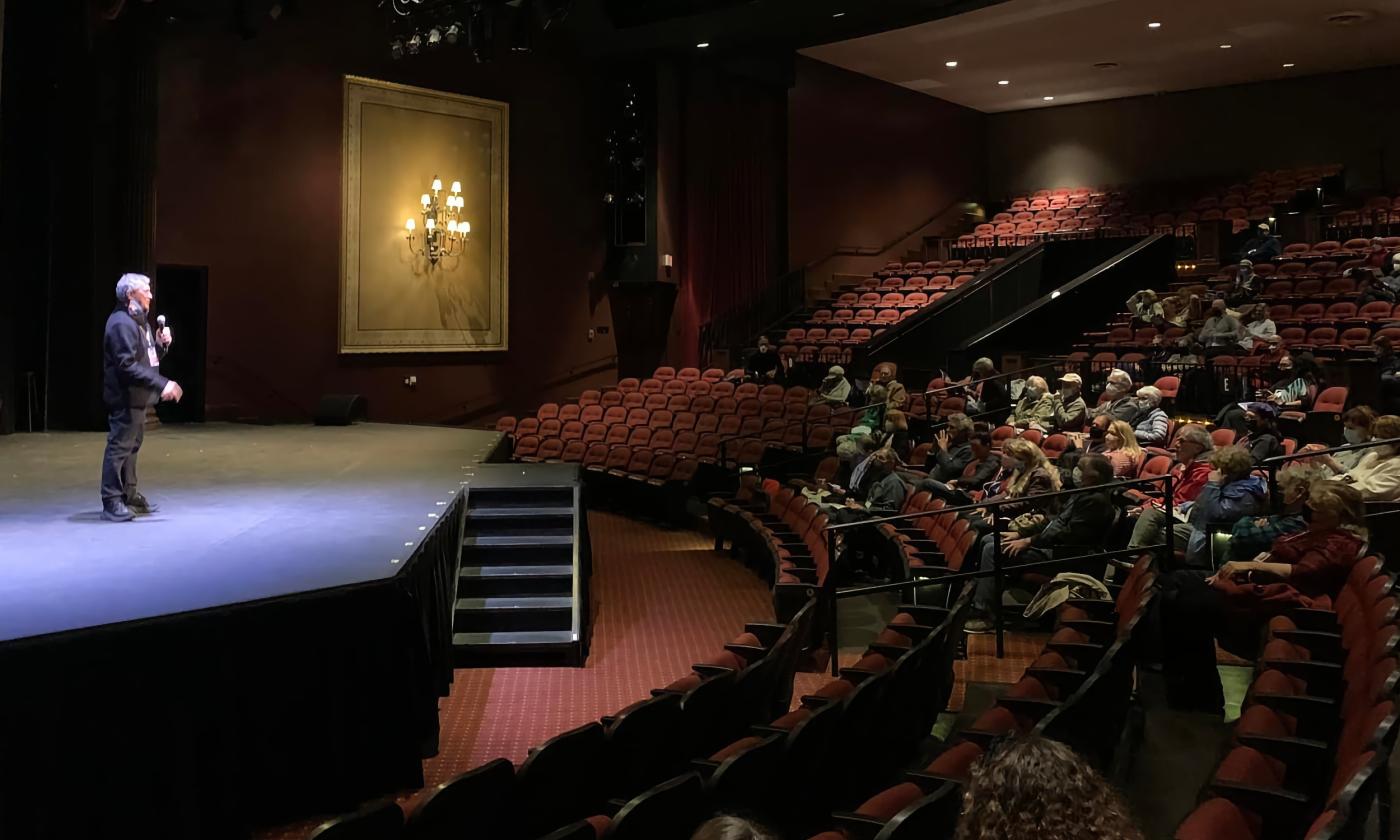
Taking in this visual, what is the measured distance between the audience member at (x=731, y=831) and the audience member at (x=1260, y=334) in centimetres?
879

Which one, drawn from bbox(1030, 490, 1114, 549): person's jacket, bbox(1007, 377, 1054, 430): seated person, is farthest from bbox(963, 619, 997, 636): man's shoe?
A: bbox(1007, 377, 1054, 430): seated person

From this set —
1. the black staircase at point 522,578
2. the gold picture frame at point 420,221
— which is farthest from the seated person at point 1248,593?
the gold picture frame at point 420,221

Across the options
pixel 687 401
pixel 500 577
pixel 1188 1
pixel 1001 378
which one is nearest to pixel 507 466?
pixel 500 577

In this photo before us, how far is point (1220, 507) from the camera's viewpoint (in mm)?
4637

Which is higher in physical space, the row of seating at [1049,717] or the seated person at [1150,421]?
the seated person at [1150,421]

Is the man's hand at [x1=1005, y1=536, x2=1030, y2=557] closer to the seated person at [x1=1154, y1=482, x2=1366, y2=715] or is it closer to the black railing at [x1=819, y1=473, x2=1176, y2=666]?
the black railing at [x1=819, y1=473, x2=1176, y2=666]

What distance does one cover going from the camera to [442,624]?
15.3ft

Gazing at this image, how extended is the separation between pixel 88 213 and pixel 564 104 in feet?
16.5

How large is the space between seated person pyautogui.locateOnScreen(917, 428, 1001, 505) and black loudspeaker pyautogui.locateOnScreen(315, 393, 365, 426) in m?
5.45

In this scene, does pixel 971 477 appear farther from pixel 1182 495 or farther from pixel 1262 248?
pixel 1262 248

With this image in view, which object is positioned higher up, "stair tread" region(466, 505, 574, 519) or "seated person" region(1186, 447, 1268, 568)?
"seated person" region(1186, 447, 1268, 568)

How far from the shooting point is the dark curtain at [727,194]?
1276 cm

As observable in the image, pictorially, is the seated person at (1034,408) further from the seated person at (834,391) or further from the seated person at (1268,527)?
the seated person at (1268,527)

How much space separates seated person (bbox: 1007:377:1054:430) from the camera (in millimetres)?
8086
